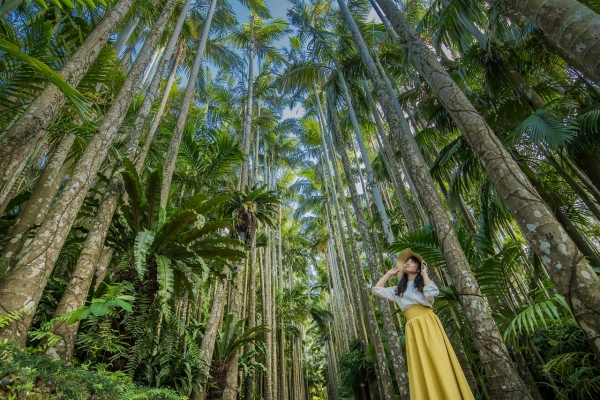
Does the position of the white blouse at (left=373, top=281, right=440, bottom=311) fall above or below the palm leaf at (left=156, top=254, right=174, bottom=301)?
below

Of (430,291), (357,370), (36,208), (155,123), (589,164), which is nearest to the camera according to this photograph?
(430,291)

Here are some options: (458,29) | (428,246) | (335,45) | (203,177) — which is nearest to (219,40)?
(335,45)

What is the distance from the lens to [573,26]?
1.83 meters

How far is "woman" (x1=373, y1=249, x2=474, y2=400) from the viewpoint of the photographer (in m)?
1.93

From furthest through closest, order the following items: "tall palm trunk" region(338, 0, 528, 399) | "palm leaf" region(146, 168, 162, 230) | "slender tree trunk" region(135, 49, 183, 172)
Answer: "slender tree trunk" region(135, 49, 183, 172), "palm leaf" region(146, 168, 162, 230), "tall palm trunk" region(338, 0, 528, 399)

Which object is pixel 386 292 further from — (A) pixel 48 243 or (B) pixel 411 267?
(A) pixel 48 243

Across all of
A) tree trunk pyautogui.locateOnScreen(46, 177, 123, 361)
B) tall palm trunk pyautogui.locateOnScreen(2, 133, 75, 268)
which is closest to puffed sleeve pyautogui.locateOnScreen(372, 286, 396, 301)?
tree trunk pyautogui.locateOnScreen(46, 177, 123, 361)

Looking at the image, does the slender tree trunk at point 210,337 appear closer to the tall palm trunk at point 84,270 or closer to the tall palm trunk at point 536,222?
the tall palm trunk at point 84,270

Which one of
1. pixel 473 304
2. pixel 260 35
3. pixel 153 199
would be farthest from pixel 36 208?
pixel 260 35

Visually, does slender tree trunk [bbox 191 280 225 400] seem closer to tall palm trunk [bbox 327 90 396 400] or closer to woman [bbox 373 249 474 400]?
tall palm trunk [bbox 327 90 396 400]

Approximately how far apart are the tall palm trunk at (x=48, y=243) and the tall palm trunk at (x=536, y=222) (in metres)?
3.28

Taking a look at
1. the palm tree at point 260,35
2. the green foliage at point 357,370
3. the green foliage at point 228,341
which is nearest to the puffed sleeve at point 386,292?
the green foliage at point 228,341

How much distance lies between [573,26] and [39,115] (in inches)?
161

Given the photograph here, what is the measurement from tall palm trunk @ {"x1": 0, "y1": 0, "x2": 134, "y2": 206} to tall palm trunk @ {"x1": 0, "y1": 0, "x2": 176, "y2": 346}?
0.41m
